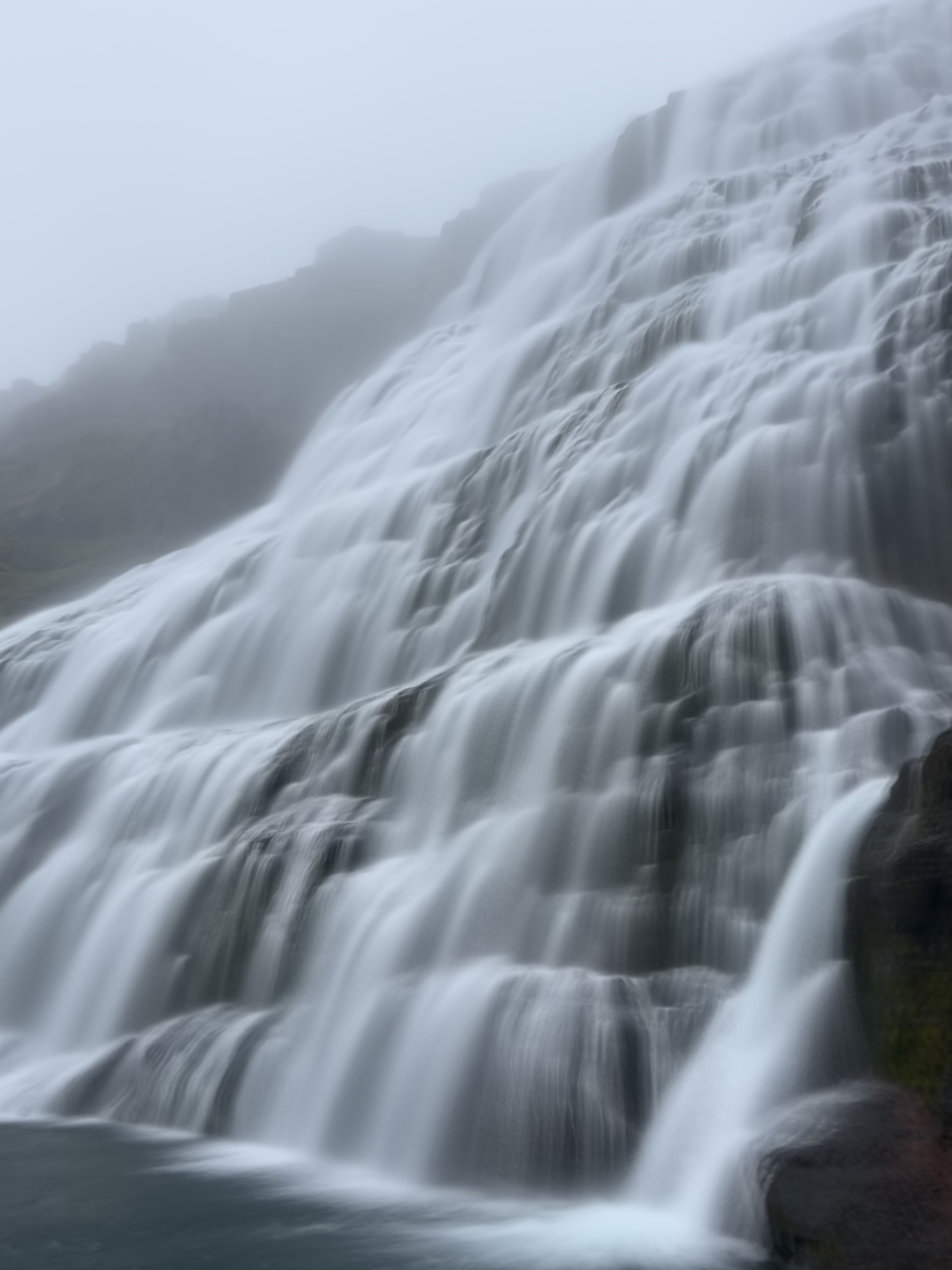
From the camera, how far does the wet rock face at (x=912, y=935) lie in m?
5.26

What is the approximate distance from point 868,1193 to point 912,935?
1205 mm

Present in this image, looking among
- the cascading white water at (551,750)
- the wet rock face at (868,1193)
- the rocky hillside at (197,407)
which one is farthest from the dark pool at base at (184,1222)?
the rocky hillside at (197,407)

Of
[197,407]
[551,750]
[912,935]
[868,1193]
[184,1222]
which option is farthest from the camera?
[197,407]

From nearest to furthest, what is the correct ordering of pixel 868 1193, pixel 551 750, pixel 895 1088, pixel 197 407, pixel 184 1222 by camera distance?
pixel 868 1193
pixel 895 1088
pixel 184 1222
pixel 551 750
pixel 197 407

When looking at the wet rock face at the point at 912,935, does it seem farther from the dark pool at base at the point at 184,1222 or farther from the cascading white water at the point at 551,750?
the dark pool at base at the point at 184,1222

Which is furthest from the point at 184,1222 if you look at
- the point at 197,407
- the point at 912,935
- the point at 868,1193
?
the point at 197,407

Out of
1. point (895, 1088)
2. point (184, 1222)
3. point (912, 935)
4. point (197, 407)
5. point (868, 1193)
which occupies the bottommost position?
point (184, 1222)

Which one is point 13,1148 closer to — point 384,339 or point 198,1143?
point 198,1143

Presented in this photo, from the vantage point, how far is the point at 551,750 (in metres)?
9.34

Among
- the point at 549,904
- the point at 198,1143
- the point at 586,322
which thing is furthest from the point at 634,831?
the point at 586,322

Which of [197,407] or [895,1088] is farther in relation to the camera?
[197,407]

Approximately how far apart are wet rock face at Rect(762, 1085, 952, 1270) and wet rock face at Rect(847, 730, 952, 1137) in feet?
0.46

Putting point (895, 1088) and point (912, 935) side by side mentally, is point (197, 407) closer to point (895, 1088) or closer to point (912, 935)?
point (912, 935)

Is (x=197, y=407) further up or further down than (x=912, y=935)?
further up
